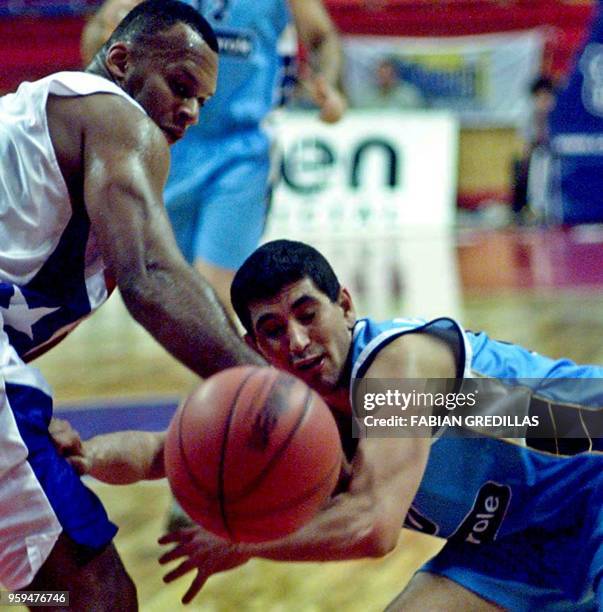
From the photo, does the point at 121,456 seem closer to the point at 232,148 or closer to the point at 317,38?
the point at 232,148

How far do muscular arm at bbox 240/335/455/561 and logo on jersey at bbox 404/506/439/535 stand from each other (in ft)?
1.28

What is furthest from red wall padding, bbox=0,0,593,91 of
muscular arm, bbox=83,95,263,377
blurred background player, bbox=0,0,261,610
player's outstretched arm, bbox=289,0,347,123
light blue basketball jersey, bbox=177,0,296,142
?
muscular arm, bbox=83,95,263,377

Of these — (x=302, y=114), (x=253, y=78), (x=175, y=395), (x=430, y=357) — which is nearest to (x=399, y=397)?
(x=430, y=357)

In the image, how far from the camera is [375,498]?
7.91ft

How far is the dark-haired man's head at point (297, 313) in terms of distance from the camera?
2.77m

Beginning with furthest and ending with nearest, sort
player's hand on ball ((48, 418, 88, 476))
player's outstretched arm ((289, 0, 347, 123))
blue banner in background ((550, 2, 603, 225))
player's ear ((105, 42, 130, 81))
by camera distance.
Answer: blue banner in background ((550, 2, 603, 225)) < player's outstretched arm ((289, 0, 347, 123)) < player's ear ((105, 42, 130, 81)) < player's hand on ball ((48, 418, 88, 476))

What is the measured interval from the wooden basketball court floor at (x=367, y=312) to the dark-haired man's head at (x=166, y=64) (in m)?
1.74

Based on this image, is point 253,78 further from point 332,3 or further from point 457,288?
point 332,3

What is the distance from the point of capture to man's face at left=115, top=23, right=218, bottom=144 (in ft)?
8.46

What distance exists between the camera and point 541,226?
14516mm

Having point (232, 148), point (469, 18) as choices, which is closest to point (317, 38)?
point (232, 148)

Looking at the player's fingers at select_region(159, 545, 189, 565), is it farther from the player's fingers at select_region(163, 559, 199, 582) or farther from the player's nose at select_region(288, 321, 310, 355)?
the player's nose at select_region(288, 321, 310, 355)

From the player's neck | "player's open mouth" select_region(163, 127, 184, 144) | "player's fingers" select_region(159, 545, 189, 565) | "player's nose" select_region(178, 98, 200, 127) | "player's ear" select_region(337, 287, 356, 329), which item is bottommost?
"player's fingers" select_region(159, 545, 189, 565)

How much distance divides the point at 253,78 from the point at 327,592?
7.89 ft
